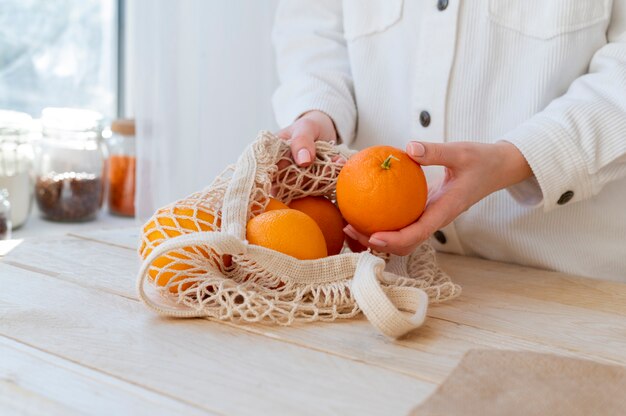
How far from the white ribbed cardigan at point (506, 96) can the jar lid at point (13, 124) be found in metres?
0.80

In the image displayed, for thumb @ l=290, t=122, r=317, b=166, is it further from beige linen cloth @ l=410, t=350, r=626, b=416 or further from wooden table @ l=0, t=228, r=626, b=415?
beige linen cloth @ l=410, t=350, r=626, b=416

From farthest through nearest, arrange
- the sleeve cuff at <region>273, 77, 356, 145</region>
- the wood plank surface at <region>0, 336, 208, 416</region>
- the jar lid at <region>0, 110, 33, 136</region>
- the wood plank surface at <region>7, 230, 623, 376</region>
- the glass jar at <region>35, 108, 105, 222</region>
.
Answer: the glass jar at <region>35, 108, 105, 222</region> → the jar lid at <region>0, 110, 33, 136</region> → the sleeve cuff at <region>273, 77, 356, 145</region> → the wood plank surface at <region>7, 230, 623, 376</region> → the wood plank surface at <region>0, 336, 208, 416</region>

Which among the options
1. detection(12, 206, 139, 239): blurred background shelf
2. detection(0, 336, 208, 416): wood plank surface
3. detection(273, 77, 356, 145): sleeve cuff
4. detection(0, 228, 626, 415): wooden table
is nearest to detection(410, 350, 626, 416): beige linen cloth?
detection(0, 228, 626, 415): wooden table

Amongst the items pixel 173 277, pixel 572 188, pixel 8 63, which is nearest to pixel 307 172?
pixel 173 277

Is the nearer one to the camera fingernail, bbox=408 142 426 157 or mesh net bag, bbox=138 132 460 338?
mesh net bag, bbox=138 132 460 338

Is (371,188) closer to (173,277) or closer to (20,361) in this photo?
(173,277)

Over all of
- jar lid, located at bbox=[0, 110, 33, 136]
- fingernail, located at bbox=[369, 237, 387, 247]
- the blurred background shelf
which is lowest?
the blurred background shelf

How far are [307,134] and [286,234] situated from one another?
22cm

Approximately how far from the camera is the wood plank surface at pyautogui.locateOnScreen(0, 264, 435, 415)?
0.56 metres

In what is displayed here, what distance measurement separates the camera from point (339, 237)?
90cm

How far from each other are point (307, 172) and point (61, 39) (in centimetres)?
141

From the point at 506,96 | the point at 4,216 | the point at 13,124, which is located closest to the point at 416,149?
the point at 506,96

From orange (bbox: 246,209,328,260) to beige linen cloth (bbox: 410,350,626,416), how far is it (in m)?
0.21

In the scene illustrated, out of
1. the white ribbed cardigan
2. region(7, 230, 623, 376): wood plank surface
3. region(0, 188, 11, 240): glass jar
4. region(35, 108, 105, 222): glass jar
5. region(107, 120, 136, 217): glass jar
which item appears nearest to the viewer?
region(7, 230, 623, 376): wood plank surface
